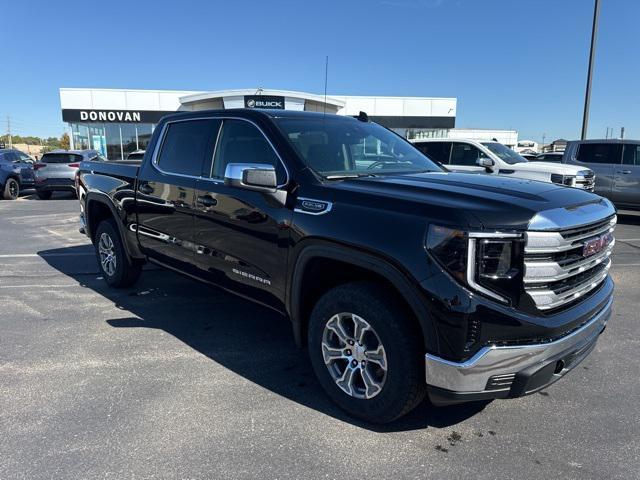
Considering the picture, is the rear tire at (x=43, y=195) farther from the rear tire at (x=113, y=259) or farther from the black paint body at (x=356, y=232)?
the black paint body at (x=356, y=232)

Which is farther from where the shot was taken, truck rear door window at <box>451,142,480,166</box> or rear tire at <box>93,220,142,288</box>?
truck rear door window at <box>451,142,480,166</box>

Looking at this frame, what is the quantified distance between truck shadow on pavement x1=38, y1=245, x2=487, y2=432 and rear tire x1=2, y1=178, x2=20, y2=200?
1248 cm

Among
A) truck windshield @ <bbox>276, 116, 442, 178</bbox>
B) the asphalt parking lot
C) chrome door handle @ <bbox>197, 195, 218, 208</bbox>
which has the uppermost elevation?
truck windshield @ <bbox>276, 116, 442, 178</bbox>

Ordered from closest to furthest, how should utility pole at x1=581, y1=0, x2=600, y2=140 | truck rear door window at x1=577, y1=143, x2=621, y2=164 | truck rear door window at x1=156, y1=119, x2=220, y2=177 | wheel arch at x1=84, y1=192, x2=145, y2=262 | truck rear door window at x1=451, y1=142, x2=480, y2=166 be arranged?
truck rear door window at x1=156, y1=119, x2=220, y2=177
wheel arch at x1=84, y1=192, x2=145, y2=262
truck rear door window at x1=451, y1=142, x2=480, y2=166
truck rear door window at x1=577, y1=143, x2=621, y2=164
utility pole at x1=581, y1=0, x2=600, y2=140

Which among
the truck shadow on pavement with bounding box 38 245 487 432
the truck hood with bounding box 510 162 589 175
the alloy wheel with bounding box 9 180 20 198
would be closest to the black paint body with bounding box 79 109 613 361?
the truck shadow on pavement with bounding box 38 245 487 432

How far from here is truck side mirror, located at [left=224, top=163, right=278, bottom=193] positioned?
316cm

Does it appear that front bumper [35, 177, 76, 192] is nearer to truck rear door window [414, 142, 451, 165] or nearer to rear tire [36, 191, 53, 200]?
rear tire [36, 191, 53, 200]

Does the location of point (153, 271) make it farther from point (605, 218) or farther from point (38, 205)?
point (38, 205)

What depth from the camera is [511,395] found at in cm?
251

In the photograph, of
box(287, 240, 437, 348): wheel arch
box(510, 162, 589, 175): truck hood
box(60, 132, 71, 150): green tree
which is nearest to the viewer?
box(287, 240, 437, 348): wheel arch

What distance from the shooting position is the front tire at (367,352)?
2.69 meters

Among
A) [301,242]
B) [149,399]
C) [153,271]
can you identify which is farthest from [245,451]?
[153,271]

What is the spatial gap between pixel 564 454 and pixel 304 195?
2113 millimetres

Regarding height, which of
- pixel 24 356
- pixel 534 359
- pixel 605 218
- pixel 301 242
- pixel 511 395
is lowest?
pixel 24 356
